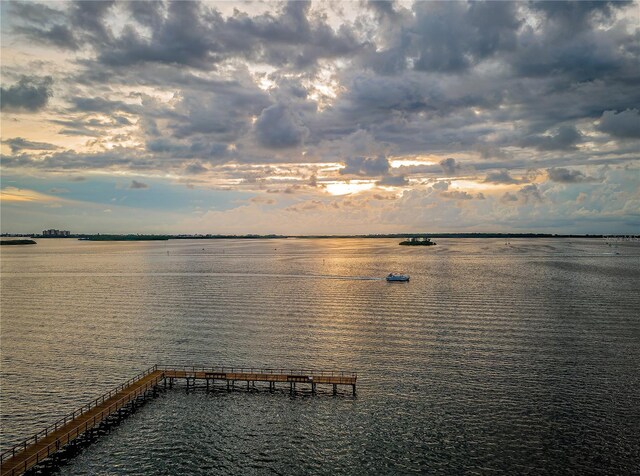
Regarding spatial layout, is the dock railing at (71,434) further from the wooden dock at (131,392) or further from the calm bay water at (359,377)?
the calm bay water at (359,377)

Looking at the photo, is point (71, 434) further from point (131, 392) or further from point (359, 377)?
point (359, 377)

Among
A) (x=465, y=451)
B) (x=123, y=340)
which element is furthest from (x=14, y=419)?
(x=465, y=451)

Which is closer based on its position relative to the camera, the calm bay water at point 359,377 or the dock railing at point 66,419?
the dock railing at point 66,419

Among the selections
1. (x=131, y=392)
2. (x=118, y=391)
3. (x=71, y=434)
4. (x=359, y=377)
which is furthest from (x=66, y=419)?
(x=359, y=377)

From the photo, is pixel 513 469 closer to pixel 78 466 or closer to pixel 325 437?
pixel 325 437

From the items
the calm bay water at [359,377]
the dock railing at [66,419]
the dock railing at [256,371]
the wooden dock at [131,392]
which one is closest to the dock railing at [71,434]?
the wooden dock at [131,392]

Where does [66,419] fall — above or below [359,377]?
above

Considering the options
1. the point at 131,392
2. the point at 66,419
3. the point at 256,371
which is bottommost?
the point at 66,419
